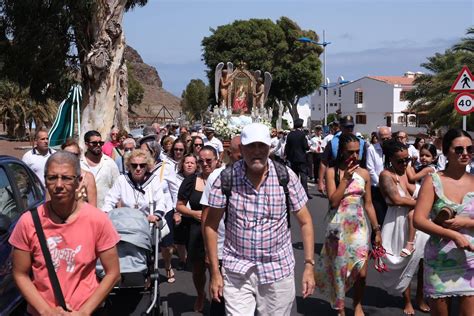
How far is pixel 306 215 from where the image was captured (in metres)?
A: 4.26

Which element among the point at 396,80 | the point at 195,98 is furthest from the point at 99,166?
the point at 195,98

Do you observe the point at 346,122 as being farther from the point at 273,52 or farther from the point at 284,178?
the point at 273,52

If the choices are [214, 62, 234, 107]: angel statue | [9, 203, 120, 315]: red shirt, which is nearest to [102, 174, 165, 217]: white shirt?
[9, 203, 120, 315]: red shirt

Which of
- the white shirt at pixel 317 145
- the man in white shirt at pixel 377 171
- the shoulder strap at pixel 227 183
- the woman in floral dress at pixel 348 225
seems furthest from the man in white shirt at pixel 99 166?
the white shirt at pixel 317 145

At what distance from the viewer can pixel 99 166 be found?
7.50 m

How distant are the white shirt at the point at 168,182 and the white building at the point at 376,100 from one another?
6667 centimetres

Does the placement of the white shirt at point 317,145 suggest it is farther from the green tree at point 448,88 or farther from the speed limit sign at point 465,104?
the green tree at point 448,88

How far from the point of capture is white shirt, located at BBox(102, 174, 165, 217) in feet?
19.5

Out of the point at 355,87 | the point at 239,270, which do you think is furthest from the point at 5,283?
the point at 355,87

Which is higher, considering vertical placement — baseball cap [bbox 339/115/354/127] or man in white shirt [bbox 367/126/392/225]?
baseball cap [bbox 339/115/354/127]

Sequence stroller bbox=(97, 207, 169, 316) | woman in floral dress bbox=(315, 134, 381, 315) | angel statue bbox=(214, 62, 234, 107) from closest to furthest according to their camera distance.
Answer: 1. stroller bbox=(97, 207, 169, 316)
2. woman in floral dress bbox=(315, 134, 381, 315)
3. angel statue bbox=(214, 62, 234, 107)

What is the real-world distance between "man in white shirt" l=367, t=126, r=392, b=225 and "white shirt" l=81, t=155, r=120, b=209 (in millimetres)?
3273

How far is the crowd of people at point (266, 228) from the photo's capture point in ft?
11.4

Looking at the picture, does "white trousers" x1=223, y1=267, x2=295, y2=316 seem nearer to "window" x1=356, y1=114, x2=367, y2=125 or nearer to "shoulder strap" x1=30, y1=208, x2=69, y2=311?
"shoulder strap" x1=30, y1=208, x2=69, y2=311
